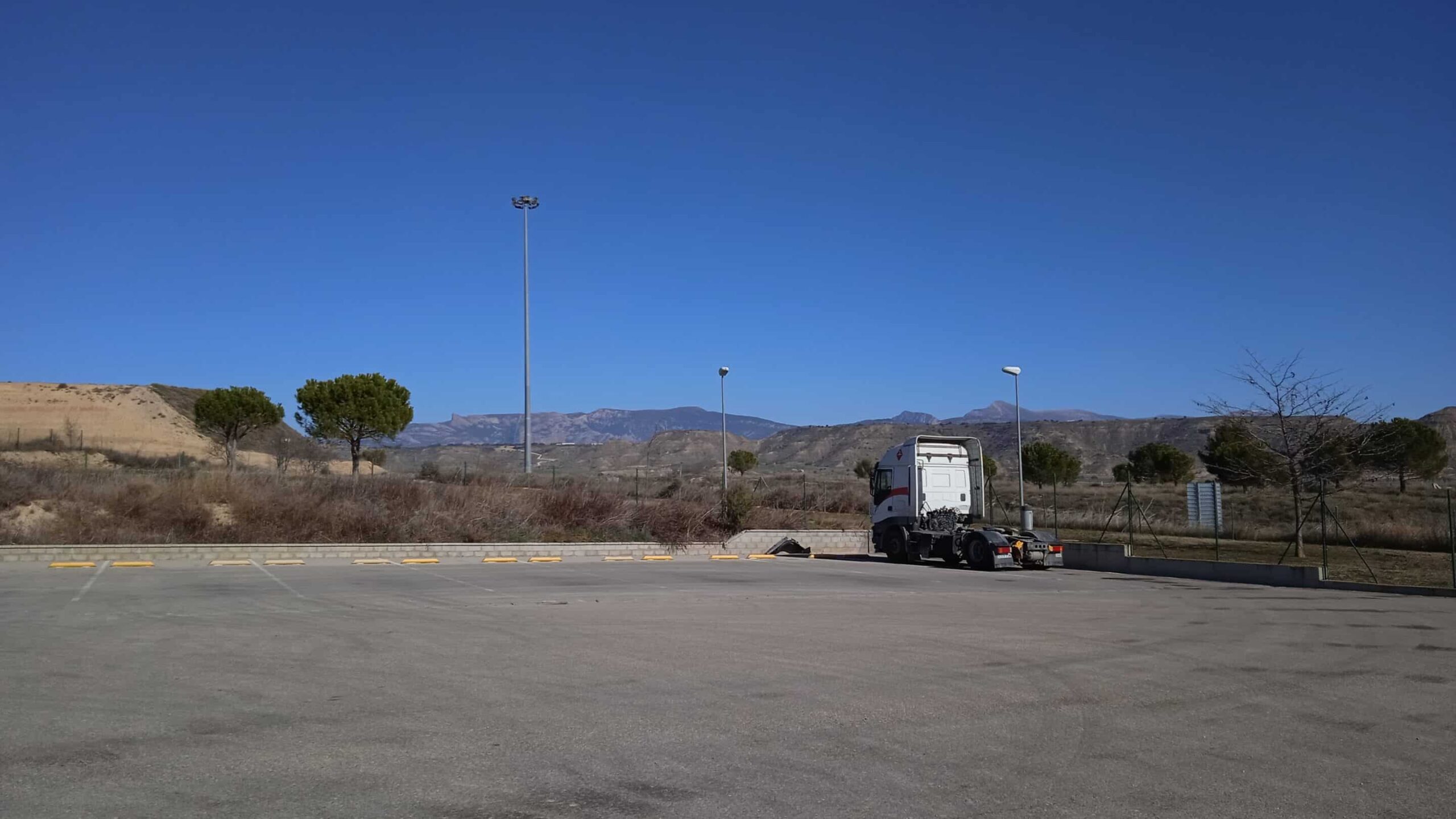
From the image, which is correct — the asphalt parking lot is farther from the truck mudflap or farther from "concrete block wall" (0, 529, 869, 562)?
the truck mudflap

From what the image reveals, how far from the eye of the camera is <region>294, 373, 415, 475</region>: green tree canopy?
48500 millimetres

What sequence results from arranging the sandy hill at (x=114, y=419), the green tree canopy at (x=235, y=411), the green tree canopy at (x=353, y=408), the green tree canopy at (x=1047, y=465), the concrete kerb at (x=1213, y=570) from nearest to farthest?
1. the concrete kerb at (x=1213, y=570)
2. the green tree canopy at (x=353, y=408)
3. the green tree canopy at (x=235, y=411)
4. the green tree canopy at (x=1047, y=465)
5. the sandy hill at (x=114, y=419)

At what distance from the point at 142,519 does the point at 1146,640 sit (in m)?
26.3

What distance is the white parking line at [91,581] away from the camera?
53.3ft

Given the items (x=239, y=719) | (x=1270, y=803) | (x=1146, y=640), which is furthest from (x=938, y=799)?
(x=1146, y=640)

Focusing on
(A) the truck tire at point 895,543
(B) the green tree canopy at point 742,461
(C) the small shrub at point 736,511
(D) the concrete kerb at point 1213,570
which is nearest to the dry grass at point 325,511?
(C) the small shrub at point 736,511

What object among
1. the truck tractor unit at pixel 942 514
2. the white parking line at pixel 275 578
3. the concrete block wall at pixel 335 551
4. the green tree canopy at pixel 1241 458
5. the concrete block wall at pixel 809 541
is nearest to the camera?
the white parking line at pixel 275 578

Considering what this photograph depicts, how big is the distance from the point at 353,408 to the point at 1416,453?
190 ft

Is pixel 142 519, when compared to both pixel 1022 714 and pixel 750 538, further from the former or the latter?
pixel 1022 714

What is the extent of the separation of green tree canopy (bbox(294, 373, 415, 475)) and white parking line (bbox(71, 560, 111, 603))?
24434 mm

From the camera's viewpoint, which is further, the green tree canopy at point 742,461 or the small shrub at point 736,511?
the green tree canopy at point 742,461

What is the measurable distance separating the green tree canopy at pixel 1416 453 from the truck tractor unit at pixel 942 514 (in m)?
37.1

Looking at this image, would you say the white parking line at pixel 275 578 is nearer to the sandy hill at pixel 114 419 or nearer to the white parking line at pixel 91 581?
the white parking line at pixel 91 581

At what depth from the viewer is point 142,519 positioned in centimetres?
2838
